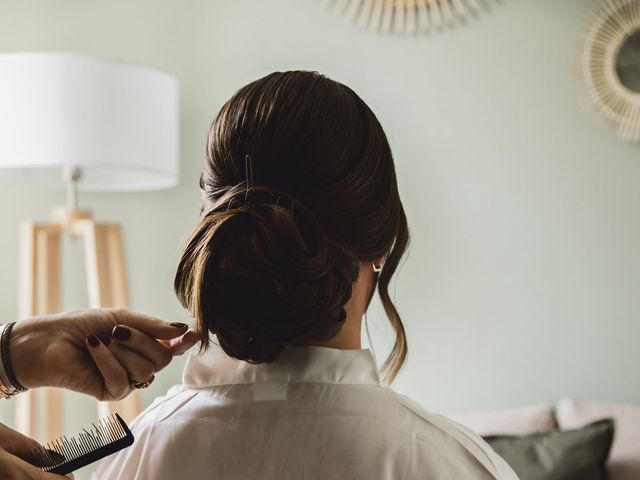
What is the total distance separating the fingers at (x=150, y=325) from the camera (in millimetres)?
932

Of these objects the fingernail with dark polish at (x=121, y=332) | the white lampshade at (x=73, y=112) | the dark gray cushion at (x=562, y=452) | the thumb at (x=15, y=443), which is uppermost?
the white lampshade at (x=73, y=112)

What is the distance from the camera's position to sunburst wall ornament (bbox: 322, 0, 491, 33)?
7.79 feet

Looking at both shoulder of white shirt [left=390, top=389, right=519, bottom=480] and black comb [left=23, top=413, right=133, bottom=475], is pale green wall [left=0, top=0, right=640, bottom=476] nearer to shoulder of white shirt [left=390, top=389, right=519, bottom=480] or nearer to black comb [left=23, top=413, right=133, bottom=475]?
shoulder of white shirt [left=390, top=389, right=519, bottom=480]

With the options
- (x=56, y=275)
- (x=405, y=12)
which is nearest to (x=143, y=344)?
(x=56, y=275)

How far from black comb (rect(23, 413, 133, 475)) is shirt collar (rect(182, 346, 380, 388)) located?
0.39 feet

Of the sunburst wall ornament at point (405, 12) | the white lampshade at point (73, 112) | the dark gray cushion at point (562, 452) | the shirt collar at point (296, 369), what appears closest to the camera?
the shirt collar at point (296, 369)

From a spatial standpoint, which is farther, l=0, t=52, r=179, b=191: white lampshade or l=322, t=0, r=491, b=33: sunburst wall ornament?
l=322, t=0, r=491, b=33: sunburst wall ornament

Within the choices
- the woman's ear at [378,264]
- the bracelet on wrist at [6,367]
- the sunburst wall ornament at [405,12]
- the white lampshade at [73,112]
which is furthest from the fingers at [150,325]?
the sunburst wall ornament at [405,12]

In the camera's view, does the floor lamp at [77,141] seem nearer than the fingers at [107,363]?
No

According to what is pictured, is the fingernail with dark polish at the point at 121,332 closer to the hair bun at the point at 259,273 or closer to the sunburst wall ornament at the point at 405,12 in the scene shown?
the hair bun at the point at 259,273

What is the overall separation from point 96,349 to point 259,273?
0.22 m

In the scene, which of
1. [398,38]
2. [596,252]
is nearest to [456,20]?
[398,38]

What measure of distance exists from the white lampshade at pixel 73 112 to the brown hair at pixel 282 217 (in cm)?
126

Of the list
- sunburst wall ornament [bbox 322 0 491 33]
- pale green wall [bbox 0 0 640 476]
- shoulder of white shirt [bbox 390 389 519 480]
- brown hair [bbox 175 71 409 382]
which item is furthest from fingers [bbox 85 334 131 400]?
sunburst wall ornament [bbox 322 0 491 33]
